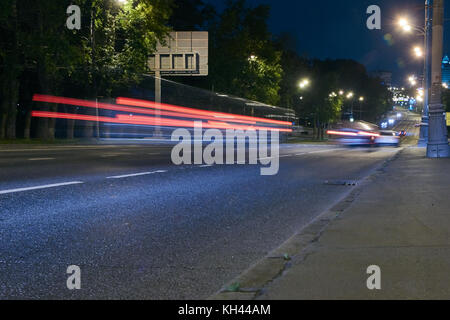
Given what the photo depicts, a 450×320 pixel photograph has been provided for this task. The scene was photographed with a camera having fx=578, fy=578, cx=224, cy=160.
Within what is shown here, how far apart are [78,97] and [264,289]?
45358mm

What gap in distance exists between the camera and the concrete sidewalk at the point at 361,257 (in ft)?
13.7

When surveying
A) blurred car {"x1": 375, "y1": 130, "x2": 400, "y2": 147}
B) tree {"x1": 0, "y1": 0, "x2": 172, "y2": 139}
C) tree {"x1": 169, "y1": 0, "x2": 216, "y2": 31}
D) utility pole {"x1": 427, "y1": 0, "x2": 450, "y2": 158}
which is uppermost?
tree {"x1": 169, "y1": 0, "x2": 216, "y2": 31}

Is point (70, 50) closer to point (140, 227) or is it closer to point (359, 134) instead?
point (359, 134)

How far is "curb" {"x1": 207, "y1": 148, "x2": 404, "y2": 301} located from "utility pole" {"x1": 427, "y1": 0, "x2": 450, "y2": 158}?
14.0 metres

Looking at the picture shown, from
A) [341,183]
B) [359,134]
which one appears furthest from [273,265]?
[359,134]

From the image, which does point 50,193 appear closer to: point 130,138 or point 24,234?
point 24,234

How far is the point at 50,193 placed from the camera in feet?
32.8

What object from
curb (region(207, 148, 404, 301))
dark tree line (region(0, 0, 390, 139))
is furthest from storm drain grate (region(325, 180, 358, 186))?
dark tree line (region(0, 0, 390, 139))

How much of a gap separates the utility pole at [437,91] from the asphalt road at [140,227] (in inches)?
332

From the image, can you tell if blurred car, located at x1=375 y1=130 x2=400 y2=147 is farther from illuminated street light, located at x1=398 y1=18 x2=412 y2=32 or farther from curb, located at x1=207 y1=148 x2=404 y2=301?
curb, located at x1=207 y1=148 x2=404 y2=301

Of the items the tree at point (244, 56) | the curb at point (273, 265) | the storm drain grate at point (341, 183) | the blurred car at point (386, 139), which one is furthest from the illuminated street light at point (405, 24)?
the tree at point (244, 56)

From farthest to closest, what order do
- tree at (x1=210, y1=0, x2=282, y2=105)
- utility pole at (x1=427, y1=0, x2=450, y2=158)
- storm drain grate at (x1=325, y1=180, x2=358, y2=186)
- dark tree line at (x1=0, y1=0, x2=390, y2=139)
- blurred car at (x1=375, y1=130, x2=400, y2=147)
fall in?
tree at (x1=210, y1=0, x2=282, y2=105) → blurred car at (x1=375, y1=130, x2=400, y2=147) → dark tree line at (x1=0, y1=0, x2=390, y2=139) → utility pole at (x1=427, y1=0, x2=450, y2=158) → storm drain grate at (x1=325, y1=180, x2=358, y2=186)

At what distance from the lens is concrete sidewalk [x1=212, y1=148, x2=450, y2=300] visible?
4176 mm

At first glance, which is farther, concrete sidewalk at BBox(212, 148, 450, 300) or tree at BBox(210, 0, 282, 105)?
tree at BBox(210, 0, 282, 105)
